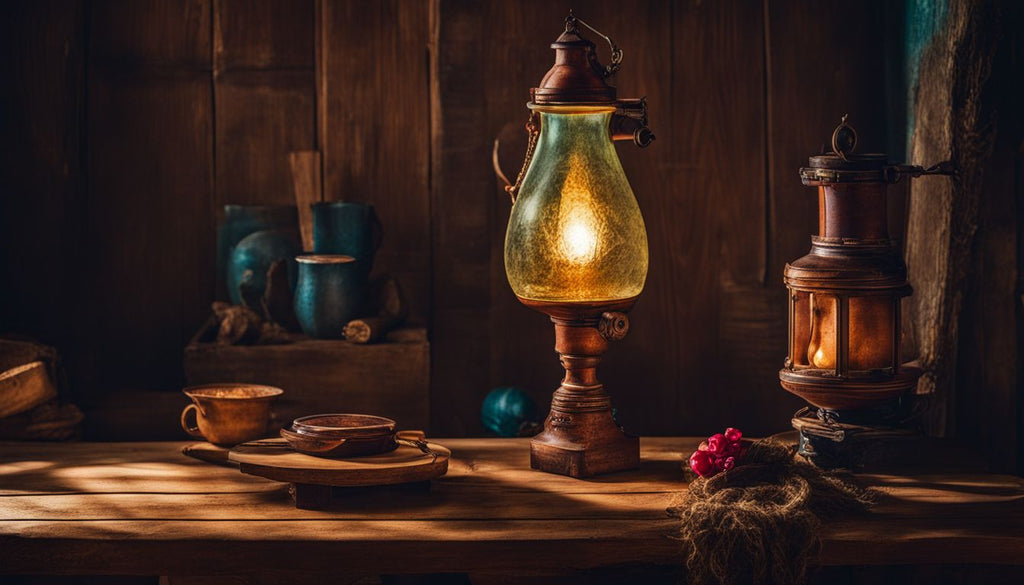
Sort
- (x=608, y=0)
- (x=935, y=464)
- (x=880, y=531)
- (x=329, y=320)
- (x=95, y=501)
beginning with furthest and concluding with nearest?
(x=608, y=0)
(x=329, y=320)
(x=935, y=464)
(x=95, y=501)
(x=880, y=531)

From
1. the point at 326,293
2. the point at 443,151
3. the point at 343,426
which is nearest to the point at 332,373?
the point at 326,293

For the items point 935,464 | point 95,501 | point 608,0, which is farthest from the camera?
point 608,0

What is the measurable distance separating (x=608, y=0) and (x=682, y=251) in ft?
2.69

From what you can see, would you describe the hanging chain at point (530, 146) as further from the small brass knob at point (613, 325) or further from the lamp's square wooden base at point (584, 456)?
the lamp's square wooden base at point (584, 456)

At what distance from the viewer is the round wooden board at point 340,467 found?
2561 mm

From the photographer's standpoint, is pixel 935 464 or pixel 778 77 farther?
pixel 778 77

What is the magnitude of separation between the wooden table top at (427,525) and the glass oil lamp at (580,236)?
13 centimetres

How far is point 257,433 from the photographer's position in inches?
118

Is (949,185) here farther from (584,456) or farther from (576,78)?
(584,456)

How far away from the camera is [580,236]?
9.00 ft

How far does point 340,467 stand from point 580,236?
67 cm

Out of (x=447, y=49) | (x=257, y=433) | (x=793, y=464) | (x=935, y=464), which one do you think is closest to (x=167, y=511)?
(x=257, y=433)

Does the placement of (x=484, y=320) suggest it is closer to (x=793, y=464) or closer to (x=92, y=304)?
(x=92, y=304)

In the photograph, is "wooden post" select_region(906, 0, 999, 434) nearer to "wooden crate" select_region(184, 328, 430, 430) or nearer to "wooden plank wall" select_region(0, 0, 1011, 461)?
"wooden plank wall" select_region(0, 0, 1011, 461)
